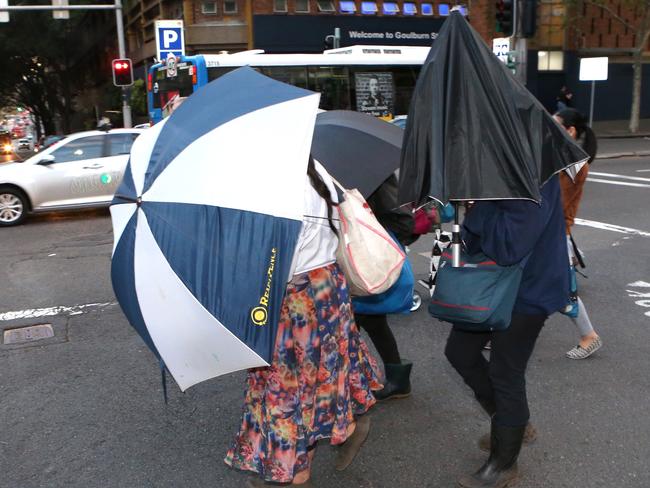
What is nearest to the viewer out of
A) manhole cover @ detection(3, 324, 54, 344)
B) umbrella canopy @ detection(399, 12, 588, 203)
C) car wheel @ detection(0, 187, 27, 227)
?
umbrella canopy @ detection(399, 12, 588, 203)

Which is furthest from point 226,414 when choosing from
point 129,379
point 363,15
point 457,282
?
point 363,15

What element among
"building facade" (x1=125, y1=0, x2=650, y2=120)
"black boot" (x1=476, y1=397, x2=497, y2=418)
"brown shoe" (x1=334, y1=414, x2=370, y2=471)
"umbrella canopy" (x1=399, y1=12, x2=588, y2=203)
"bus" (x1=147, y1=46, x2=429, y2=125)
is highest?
"building facade" (x1=125, y1=0, x2=650, y2=120)

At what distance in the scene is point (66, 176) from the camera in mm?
10797

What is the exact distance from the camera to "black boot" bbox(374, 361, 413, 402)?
3.91m

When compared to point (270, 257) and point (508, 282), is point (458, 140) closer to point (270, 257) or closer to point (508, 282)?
point (508, 282)

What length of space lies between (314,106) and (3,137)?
41932mm

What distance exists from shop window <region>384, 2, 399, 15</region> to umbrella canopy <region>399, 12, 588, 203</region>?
29.4 metres

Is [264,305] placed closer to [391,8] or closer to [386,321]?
[386,321]

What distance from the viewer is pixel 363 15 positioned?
97.7 ft

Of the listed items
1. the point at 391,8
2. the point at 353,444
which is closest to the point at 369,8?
the point at 391,8

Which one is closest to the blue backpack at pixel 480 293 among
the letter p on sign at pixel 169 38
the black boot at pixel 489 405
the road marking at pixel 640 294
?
the black boot at pixel 489 405

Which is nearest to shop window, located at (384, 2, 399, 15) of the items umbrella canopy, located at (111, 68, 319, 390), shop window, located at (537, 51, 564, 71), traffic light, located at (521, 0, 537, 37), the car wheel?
shop window, located at (537, 51, 564, 71)

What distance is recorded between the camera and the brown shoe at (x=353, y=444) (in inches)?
126

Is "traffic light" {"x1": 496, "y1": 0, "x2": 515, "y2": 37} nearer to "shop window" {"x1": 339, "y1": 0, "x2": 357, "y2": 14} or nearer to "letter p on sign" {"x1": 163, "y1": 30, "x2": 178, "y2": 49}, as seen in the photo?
"letter p on sign" {"x1": 163, "y1": 30, "x2": 178, "y2": 49}
